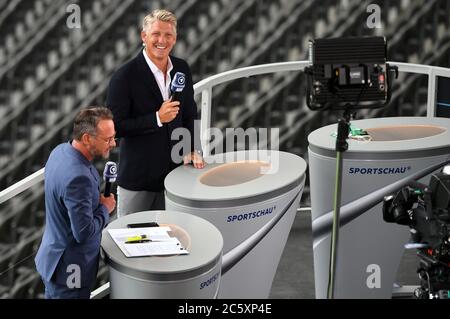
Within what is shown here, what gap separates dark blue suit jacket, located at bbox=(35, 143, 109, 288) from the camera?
257 cm

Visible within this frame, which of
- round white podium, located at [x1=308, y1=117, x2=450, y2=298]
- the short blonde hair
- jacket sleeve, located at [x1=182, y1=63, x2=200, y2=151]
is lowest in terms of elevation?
round white podium, located at [x1=308, y1=117, x2=450, y2=298]

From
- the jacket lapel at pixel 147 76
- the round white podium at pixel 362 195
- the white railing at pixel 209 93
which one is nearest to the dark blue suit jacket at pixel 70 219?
the white railing at pixel 209 93

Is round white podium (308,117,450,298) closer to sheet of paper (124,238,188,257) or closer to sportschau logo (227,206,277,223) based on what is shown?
sportschau logo (227,206,277,223)

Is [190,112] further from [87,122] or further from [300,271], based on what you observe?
[300,271]

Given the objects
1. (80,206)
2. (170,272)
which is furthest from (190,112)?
(170,272)

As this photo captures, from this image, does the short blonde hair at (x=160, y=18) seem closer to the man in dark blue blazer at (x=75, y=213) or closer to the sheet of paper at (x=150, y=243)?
the man in dark blue blazer at (x=75, y=213)

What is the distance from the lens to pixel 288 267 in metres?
4.23

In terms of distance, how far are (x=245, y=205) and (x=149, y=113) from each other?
1.85 feet

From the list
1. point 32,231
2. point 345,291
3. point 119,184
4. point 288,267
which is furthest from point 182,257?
point 32,231

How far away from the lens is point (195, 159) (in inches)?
138

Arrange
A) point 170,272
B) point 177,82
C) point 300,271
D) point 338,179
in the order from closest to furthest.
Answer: point 338,179 < point 170,272 < point 177,82 < point 300,271

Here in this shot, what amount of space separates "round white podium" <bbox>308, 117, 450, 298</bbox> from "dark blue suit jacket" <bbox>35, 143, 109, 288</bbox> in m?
1.27

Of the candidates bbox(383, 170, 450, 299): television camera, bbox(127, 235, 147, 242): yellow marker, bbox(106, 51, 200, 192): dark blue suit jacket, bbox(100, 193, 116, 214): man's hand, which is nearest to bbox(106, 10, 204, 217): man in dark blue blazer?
bbox(106, 51, 200, 192): dark blue suit jacket

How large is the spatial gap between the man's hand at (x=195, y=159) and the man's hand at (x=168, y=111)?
1.10ft
